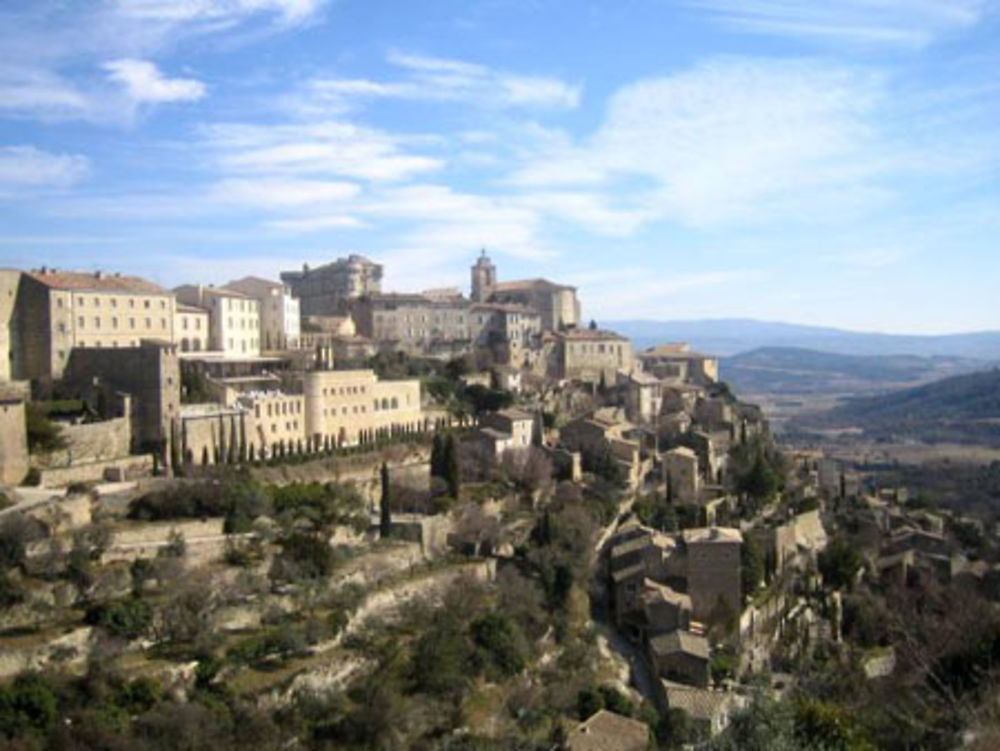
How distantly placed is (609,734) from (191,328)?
928 inches

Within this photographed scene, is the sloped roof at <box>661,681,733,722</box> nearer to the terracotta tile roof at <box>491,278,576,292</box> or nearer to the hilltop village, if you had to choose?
the hilltop village

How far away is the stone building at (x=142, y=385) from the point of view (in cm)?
2888

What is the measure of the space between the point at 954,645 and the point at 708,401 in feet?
87.8

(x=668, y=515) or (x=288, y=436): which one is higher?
(x=288, y=436)

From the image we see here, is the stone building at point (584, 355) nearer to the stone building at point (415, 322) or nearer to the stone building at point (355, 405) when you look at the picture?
the stone building at point (415, 322)

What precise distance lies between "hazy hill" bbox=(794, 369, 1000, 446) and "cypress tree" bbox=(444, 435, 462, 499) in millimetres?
85563

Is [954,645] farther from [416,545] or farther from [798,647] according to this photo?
[416,545]

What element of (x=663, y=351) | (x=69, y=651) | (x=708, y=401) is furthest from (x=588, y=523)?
(x=663, y=351)

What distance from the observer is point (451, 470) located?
32875 millimetres

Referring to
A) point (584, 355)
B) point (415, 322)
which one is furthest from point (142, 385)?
point (584, 355)

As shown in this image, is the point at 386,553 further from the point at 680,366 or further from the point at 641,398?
the point at 680,366

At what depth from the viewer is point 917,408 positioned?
135 meters

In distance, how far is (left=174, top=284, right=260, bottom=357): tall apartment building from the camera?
39500 millimetres

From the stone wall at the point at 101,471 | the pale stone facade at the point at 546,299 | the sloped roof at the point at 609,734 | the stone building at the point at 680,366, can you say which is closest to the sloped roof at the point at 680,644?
the sloped roof at the point at 609,734
